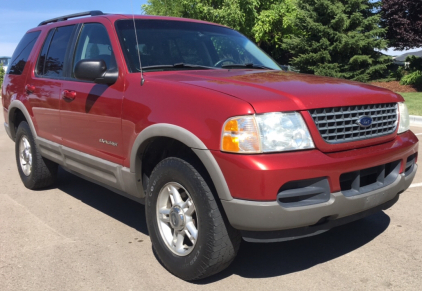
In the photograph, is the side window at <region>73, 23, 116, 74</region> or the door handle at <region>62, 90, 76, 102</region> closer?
the side window at <region>73, 23, 116, 74</region>

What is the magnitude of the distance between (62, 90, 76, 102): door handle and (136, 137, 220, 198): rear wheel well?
1.12 metres

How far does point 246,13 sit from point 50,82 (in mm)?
23018

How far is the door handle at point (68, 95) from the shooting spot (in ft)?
14.0

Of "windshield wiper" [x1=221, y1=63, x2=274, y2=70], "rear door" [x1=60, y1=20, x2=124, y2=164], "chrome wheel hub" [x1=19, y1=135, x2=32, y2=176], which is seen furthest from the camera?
"chrome wheel hub" [x1=19, y1=135, x2=32, y2=176]

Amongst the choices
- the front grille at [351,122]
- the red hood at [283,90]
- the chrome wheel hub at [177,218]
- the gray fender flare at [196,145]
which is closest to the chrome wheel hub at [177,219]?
the chrome wheel hub at [177,218]

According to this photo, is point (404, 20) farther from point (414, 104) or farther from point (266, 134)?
point (266, 134)

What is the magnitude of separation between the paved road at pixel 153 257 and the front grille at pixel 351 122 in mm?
969

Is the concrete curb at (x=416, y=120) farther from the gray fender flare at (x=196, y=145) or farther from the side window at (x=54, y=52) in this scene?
the gray fender flare at (x=196, y=145)

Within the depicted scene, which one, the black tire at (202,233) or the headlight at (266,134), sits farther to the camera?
the black tire at (202,233)

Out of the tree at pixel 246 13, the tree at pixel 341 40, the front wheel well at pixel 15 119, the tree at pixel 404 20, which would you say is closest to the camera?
the front wheel well at pixel 15 119

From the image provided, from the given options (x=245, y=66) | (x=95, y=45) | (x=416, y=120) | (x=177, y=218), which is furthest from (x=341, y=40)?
(x=177, y=218)

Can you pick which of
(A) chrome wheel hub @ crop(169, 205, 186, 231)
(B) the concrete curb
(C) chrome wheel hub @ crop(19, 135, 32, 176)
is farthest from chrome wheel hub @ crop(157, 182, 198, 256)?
(B) the concrete curb

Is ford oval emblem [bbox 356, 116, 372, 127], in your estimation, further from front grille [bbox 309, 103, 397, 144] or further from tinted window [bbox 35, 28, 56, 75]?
tinted window [bbox 35, 28, 56, 75]

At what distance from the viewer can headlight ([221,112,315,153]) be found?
2764 mm
